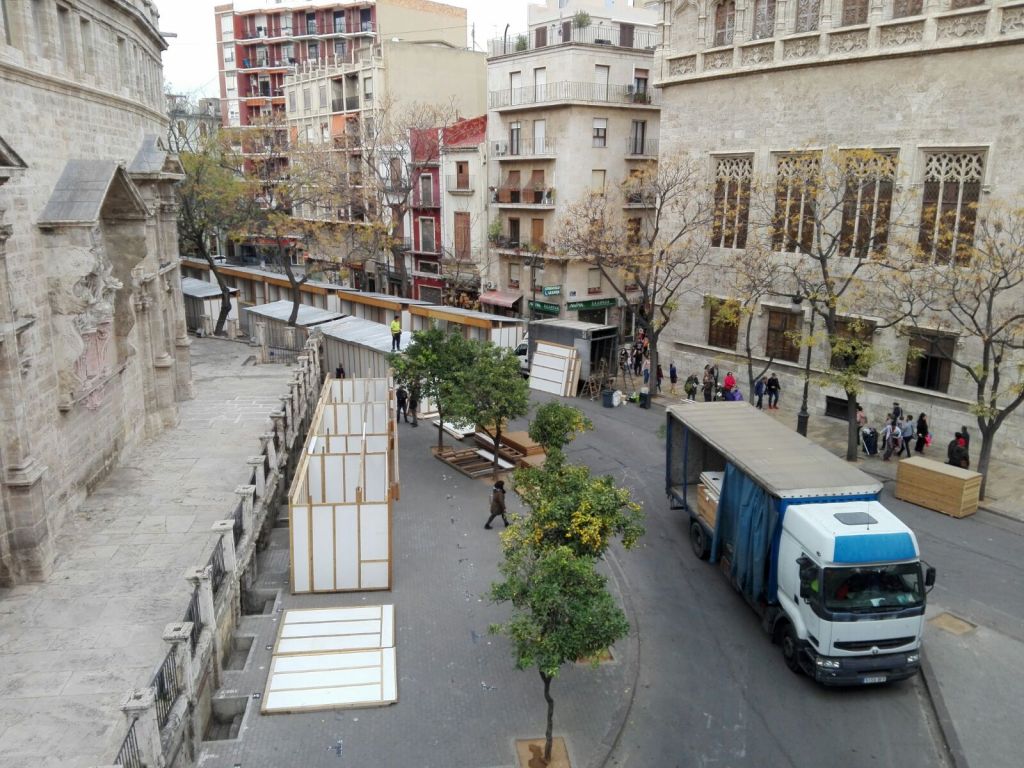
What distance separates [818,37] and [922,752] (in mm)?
21903

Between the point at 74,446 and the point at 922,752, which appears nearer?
the point at 922,752

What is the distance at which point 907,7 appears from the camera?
930 inches

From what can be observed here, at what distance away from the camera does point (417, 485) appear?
20.7 meters

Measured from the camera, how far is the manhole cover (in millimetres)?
13859

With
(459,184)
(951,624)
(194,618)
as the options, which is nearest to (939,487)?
(951,624)

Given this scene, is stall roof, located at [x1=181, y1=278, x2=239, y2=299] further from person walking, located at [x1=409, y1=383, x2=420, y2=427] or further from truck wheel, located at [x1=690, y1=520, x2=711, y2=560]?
truck wheel, located at [x1=690, y1=520, x2=711, y2=560]

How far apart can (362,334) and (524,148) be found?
632 inches

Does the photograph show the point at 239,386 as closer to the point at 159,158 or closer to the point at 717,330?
the point at 159,158

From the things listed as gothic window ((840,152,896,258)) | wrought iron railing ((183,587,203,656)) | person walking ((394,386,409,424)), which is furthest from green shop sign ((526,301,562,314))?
wrought iron railing ((183,587,203,656))

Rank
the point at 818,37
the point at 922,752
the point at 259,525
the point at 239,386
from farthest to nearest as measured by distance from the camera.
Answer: the point at 239,386 → the point at 818,37 → the point at 259,525 → the point at 922,752

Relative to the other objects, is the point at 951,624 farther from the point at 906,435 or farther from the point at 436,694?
the point at 906,435

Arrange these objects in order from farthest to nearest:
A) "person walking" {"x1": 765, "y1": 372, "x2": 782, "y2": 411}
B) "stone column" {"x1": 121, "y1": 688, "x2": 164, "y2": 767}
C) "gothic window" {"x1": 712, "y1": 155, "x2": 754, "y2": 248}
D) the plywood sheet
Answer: "gothic window" {"x1": 712, "y1": 155, "x2": 754, "y2": 248}, "person walking" {"x1": 765, "y1": 372, "x2": 782, "y2": 411}, the plywood sheet, "stone column" {"x1": 121, "y1": 688, "x2": 164, "y2": 767}

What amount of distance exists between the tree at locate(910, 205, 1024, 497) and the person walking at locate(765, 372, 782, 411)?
4.77 m

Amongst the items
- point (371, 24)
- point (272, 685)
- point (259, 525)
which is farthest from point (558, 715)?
point (371, 24)
